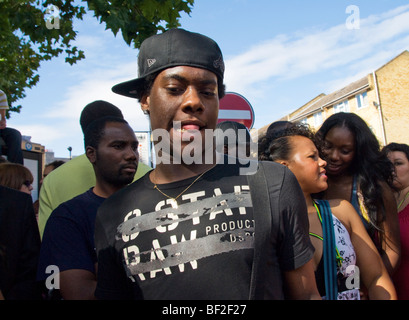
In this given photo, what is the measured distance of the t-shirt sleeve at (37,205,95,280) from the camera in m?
1.95

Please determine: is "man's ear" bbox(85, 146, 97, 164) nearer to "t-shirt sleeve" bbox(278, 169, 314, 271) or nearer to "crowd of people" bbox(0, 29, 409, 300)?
"crowd of people" bbox(0, 29, 409, 300)

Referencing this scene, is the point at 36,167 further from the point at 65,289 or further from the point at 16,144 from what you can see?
the point at 65,289

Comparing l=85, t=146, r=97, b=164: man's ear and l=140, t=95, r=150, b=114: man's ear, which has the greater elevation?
l=85, t=146, r=97, b=164: man's ear

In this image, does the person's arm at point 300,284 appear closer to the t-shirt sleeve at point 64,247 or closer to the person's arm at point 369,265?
the person's arm at point 369,265

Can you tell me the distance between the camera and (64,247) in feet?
6.56

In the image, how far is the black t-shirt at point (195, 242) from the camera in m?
1.30

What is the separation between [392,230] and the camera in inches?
100

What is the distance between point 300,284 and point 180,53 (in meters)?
1.01

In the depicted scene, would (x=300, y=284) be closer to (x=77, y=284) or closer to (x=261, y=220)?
(x=261, y=220)

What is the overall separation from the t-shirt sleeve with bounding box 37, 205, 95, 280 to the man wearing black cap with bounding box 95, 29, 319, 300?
1.74ft

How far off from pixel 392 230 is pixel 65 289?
6.96 feet

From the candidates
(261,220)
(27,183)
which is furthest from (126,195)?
(27,183)

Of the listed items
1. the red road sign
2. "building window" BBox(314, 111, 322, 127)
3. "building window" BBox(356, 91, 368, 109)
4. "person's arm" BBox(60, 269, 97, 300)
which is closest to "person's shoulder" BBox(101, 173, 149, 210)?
"person's arm" BBox(60, 269, 97, 300)
